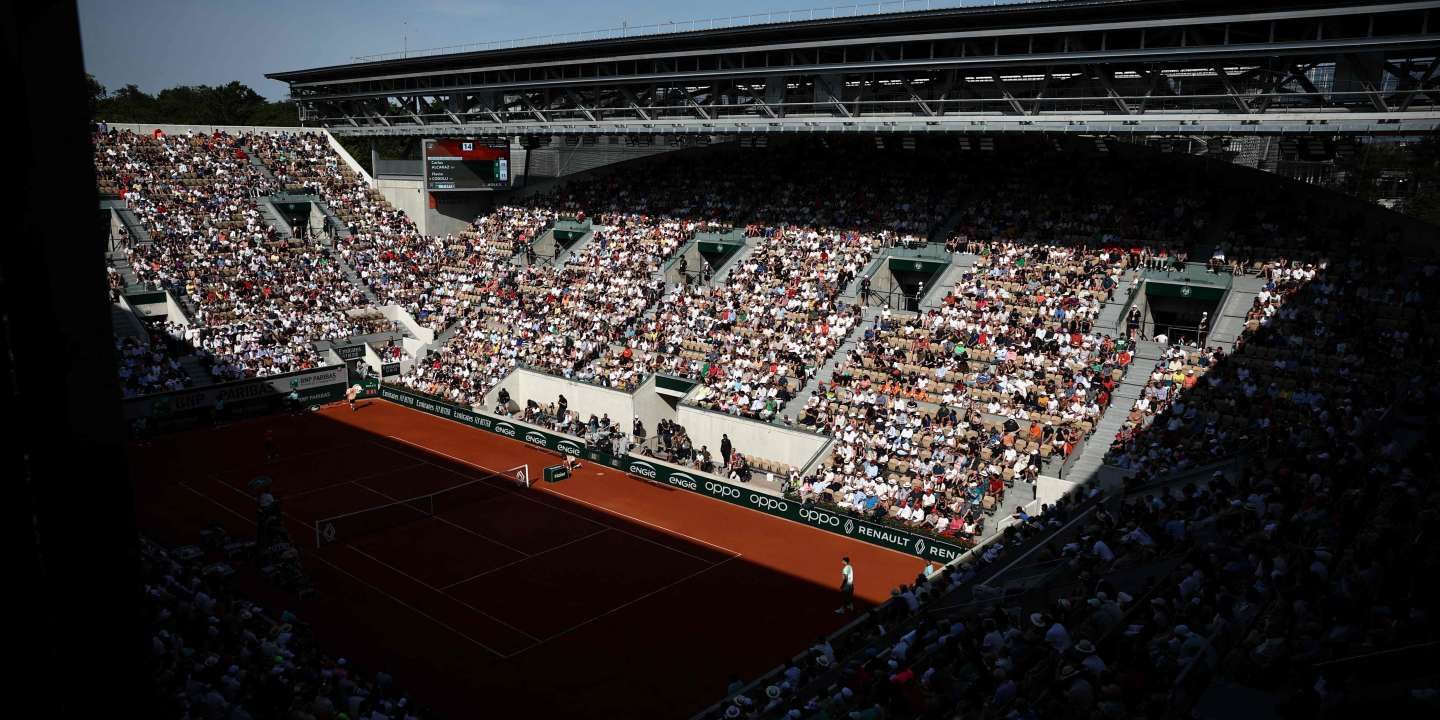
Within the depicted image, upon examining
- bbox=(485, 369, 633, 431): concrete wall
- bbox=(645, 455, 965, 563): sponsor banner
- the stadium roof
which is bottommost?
bbox=(645, 455, 965, 563): sponsor banner

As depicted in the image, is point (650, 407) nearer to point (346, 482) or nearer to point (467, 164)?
point (346, 482)

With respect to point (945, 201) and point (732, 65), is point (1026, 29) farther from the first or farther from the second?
point (732, 65)

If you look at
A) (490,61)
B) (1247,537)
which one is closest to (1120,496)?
(1247,537)

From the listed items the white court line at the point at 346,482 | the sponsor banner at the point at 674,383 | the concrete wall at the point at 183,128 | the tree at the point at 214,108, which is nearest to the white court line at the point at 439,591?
the white court line at the point at 346,482

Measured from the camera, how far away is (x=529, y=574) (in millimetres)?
25125

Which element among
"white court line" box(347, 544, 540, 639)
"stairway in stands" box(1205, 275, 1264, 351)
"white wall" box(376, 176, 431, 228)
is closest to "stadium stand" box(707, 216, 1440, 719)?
"stairway in stands" box(1205, 275, 1264, 351)

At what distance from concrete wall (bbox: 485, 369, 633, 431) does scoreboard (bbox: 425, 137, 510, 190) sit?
62.1 ft

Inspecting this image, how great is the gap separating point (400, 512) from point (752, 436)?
11568mm

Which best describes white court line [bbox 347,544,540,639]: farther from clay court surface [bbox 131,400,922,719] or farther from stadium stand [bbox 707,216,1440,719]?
stadium stand [bbox 707,216,1440,719]

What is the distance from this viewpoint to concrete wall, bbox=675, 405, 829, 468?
31.5m

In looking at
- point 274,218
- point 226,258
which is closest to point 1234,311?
point 226,258

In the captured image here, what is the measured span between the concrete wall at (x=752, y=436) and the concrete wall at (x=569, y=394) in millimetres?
2282

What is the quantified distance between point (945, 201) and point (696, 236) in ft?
38.1

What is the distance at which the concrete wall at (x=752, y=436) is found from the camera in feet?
103
